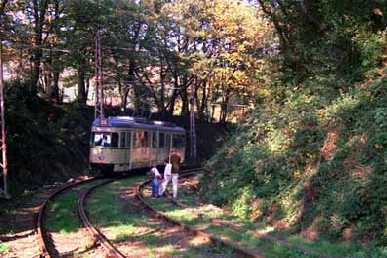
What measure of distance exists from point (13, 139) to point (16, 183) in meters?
2.37

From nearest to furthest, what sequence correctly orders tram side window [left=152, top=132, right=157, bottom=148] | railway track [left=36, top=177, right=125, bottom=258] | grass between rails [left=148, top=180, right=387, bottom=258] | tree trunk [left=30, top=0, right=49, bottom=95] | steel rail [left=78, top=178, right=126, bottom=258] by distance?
1. grass between rails [left=148, top=180, right=387, bottom=258]
2. steel rail [left=78, top=178, right=126, bottom=258]
3. railway track [left=36, top=177, right=125, bottom=258]
4. tram side window [left=152, top=132, right=157, bottom=148]
5. tree trunk [left=30, top=0, right=49, bottom=95]

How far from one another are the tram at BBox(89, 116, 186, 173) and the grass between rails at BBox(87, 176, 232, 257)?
822 cm

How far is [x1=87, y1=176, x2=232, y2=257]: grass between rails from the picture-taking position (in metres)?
11.1

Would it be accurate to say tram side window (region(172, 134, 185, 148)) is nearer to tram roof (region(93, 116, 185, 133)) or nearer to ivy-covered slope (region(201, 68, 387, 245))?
tram roof (region(93, 116, 185, 133))

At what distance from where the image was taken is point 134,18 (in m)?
43.3

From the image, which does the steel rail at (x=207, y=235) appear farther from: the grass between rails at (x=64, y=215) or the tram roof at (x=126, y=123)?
the tram roof at (x=126, y=123)

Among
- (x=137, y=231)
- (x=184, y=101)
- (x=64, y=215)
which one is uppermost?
(x=184, y=101)

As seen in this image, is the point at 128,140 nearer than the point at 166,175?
No

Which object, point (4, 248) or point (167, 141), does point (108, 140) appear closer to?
point (167, 141)

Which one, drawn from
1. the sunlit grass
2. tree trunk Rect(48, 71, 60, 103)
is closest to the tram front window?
tree trunk Rect(48, 71, 60, 103)

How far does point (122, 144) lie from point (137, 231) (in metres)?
15.9

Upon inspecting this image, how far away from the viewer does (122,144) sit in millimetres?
29219

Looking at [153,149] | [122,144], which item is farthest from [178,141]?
[122,144]

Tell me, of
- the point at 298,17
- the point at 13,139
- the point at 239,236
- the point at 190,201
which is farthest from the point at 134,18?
the point at 239,236
